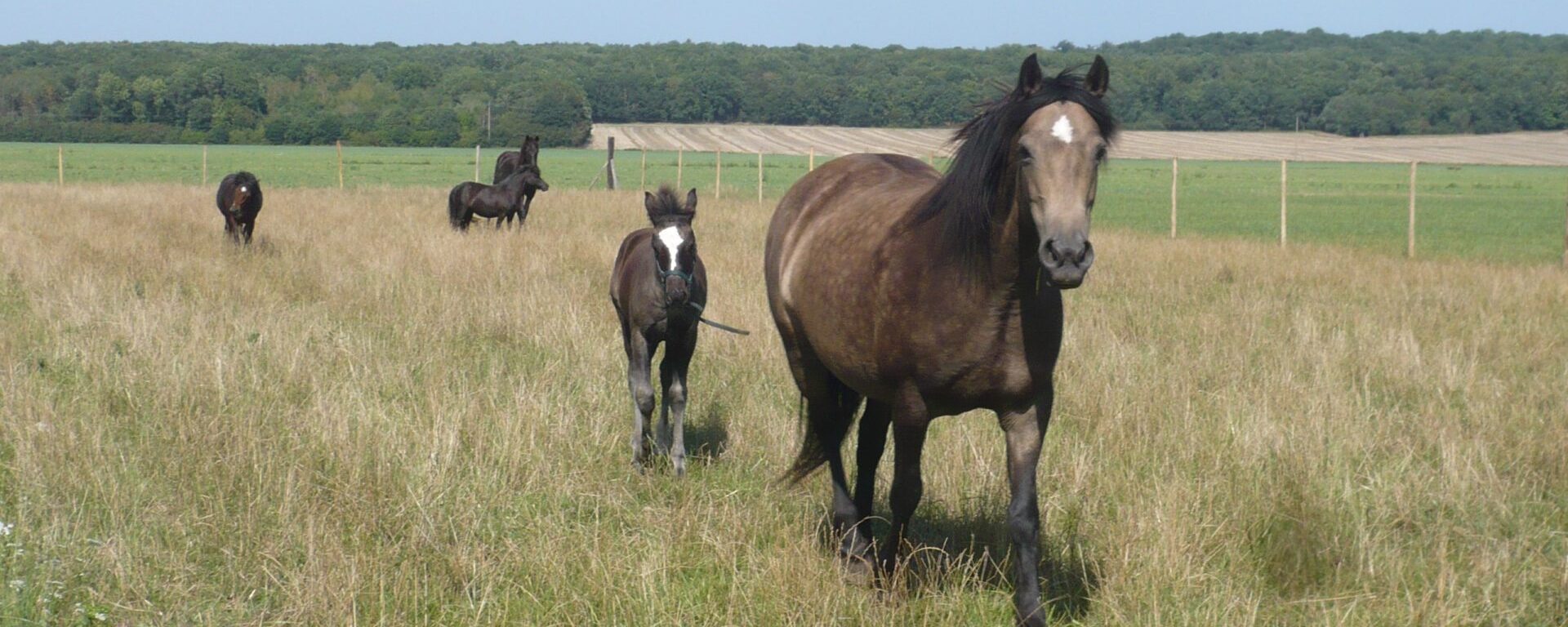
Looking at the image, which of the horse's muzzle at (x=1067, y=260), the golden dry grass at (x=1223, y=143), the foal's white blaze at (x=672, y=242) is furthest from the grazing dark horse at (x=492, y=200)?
the golden dry grass at (x=1223, y=143)

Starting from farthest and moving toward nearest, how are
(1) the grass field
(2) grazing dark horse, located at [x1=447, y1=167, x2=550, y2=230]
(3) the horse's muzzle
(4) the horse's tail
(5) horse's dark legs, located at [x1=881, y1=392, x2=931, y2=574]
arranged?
1. (1) the grass field
2. (4) the horse's tail
3. (2) grazing dark horse, located at [x1=447, y1=167, x2=550, y2=230]
4. (5) horse's dark legs, located at [x1=881, y1=392, x2=931, y2=574]
5. (3) the horse's muzzle

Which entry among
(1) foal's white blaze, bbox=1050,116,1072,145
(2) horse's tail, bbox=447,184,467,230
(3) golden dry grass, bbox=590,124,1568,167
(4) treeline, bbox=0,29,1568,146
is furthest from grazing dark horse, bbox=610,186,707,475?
(4) treeline, bbox=0,29,1568,146

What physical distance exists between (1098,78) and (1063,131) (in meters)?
0.36

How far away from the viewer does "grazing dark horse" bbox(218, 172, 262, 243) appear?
15.4 m

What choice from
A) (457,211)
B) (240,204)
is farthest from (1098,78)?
(457,211)

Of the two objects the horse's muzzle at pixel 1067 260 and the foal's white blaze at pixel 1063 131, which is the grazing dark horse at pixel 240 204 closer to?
the foal's white blaze at pixel 1063 131

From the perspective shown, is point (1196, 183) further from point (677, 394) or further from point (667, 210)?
point (677, 394)

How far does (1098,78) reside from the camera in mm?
3639

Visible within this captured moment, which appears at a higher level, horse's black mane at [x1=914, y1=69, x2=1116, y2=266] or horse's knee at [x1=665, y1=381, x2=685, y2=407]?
horse's black mane at [x1=914, y1=69, x2=1116, y2=266]

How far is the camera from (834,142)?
2768 inches

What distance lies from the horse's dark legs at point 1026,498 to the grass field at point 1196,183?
16.6 meters

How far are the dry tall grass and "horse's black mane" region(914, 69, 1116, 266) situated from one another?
1187mm

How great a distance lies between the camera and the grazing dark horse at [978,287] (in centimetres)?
338

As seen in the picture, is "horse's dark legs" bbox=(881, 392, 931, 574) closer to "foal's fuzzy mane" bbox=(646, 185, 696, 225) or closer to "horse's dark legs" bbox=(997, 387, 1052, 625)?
"horse's dark legs" bbox=(997, 387, 1052, 625)
